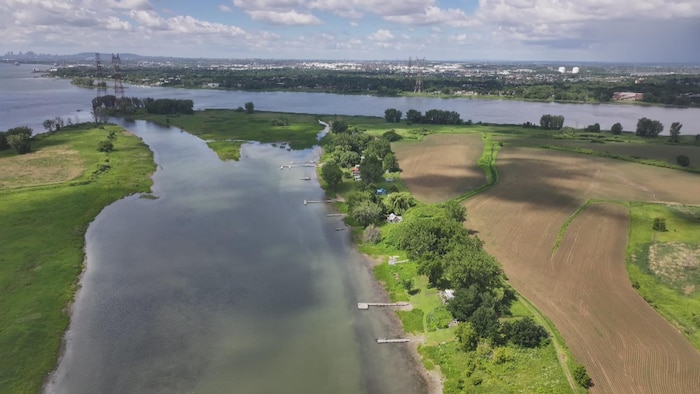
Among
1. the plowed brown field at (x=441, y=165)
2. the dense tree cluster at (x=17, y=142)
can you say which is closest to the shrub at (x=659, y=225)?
the plowed brown field at (x=441, y=165)

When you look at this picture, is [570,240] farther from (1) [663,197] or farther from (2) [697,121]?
(2) [697,121]

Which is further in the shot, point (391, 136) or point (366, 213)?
point (391, 136)

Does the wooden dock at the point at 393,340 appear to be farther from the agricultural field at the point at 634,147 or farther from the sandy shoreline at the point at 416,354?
the agricultural field at the point at 634,147

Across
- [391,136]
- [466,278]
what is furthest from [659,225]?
[391,136]

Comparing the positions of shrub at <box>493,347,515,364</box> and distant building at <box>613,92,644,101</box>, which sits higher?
distant building at <box>613,92,644,101</box>

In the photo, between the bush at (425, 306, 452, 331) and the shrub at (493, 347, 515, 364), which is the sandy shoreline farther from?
the shrub at (493, 347, 515, 364)

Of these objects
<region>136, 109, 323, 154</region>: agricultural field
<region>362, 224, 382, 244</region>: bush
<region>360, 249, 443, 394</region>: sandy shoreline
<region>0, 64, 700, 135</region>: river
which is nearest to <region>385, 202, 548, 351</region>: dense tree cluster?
Result: <region>362, 224, 382, 244</region>: bush

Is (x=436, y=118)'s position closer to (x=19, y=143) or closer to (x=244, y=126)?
(x=244, y=126)
